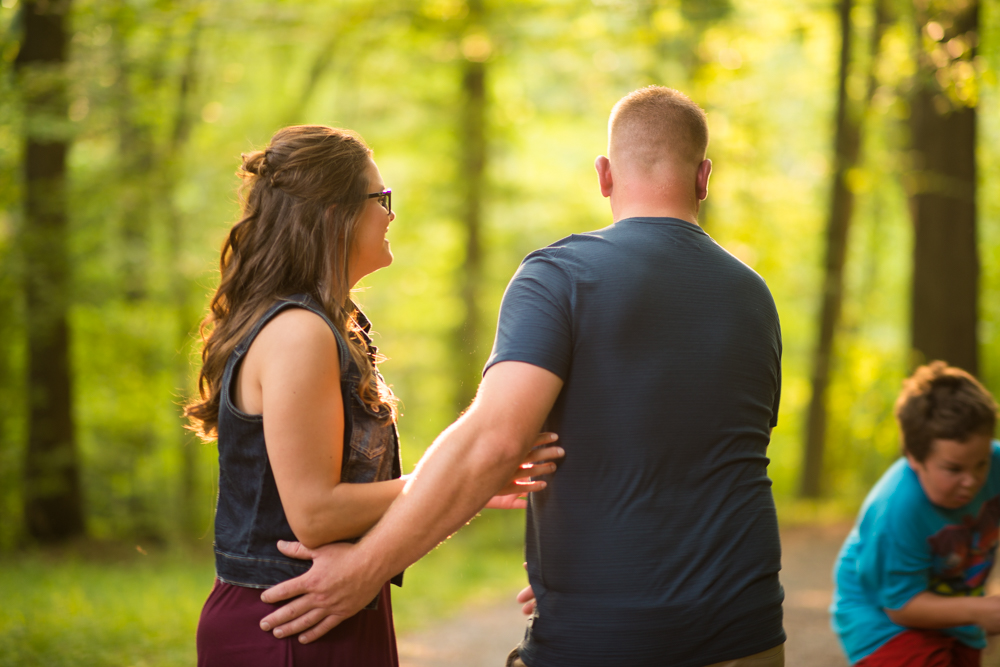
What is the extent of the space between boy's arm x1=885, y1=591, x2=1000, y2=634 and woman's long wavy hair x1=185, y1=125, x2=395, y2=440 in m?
2.44

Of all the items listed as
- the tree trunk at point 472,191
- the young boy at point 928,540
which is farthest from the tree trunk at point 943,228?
the tree trunk at point 472,191

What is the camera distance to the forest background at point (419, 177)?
386 inches

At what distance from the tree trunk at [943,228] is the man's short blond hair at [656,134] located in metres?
5.64

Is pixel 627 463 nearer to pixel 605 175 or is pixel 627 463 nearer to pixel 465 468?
pixel 465 468

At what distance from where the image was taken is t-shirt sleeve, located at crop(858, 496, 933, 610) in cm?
342

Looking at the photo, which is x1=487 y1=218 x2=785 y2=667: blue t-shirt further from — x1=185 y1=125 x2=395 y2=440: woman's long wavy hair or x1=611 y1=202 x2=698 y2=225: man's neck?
x1=185 y1=125 x2=395 y2=440: woman's long wavy hair

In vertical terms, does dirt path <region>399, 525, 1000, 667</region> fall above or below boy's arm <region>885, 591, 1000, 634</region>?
below

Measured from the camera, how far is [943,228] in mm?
7539

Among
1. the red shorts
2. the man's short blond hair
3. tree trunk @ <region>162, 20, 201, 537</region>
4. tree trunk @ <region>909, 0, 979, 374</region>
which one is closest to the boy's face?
the red shorts

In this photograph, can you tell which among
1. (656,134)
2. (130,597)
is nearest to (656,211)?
(656,134)

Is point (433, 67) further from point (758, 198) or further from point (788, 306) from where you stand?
point (788, 306)

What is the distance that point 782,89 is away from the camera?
62.3ft

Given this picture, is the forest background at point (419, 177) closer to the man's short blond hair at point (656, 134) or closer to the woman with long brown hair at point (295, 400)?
the man's short blond hair at point (656, 134)

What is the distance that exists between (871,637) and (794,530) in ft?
29.4
